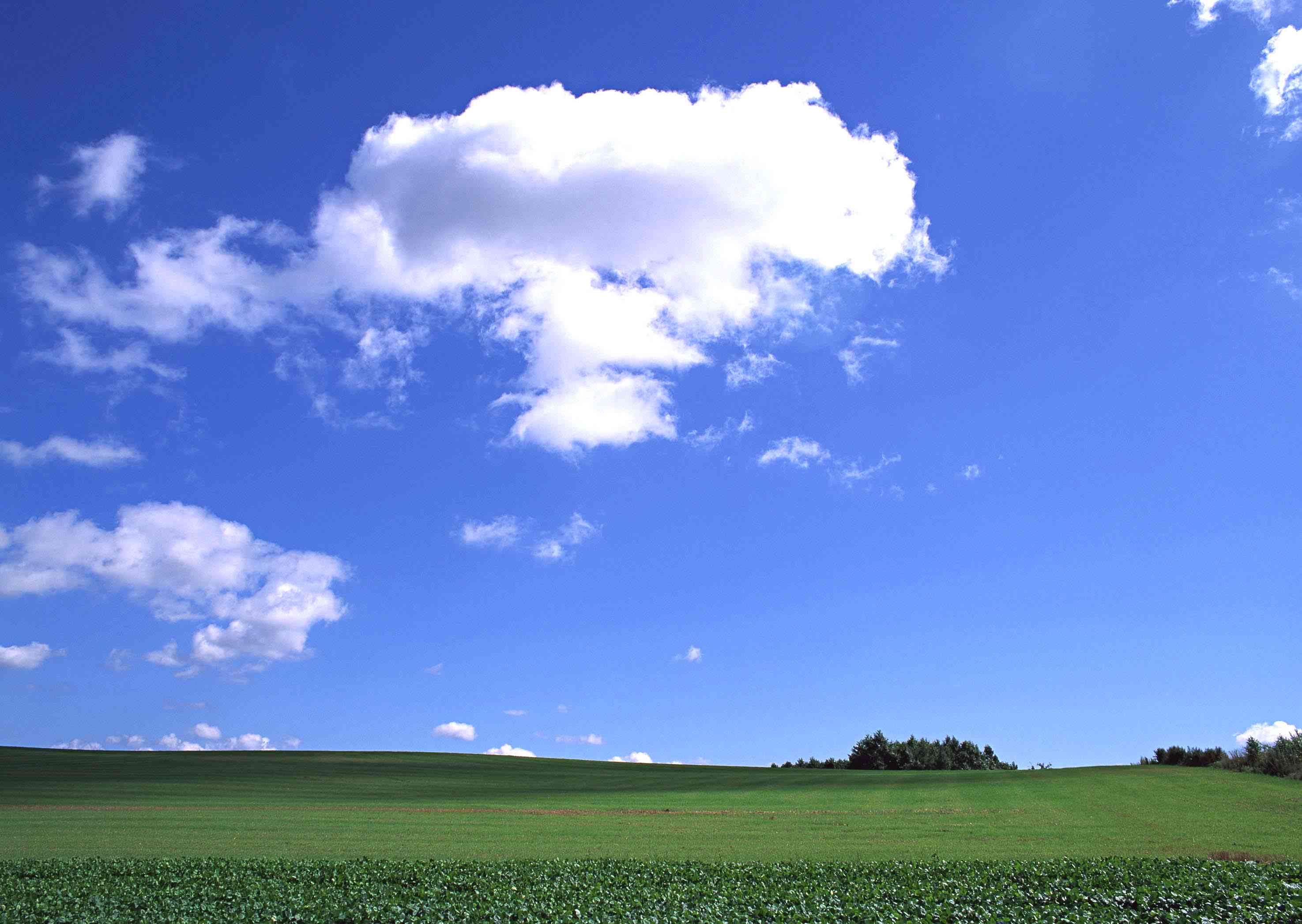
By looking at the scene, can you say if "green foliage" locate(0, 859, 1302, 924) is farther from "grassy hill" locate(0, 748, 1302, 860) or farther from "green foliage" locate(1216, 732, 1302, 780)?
"green foliage" locate(1216, 732, 1302, 780)

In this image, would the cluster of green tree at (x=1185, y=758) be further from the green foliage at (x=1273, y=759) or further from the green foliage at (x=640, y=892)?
the green foliage at (x=640, y=892)

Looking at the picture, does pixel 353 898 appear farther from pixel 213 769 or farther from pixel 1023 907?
pixel 213 769

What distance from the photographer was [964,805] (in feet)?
158

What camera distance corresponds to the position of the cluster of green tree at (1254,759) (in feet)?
208

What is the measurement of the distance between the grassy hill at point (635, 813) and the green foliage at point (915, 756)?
32.1m

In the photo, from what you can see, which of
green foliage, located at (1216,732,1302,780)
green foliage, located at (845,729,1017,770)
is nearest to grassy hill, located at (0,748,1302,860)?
green foliage, located at (1216,732,1302,780)

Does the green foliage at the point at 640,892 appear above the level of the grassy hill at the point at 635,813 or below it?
above

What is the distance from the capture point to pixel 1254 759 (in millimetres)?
69875

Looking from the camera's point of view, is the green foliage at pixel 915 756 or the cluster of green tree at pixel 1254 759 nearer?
the cluster of green tree at pixel 1254 759

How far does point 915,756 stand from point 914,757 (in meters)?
0.21

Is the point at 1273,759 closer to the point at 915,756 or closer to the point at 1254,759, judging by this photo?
the point at 1254,759

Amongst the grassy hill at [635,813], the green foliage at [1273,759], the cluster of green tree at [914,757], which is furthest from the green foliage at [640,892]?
the cluster of green tree at [914,757]

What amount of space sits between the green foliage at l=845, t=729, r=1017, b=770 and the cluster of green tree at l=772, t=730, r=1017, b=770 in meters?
0.06

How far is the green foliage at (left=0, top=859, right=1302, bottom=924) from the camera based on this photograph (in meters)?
20.0
